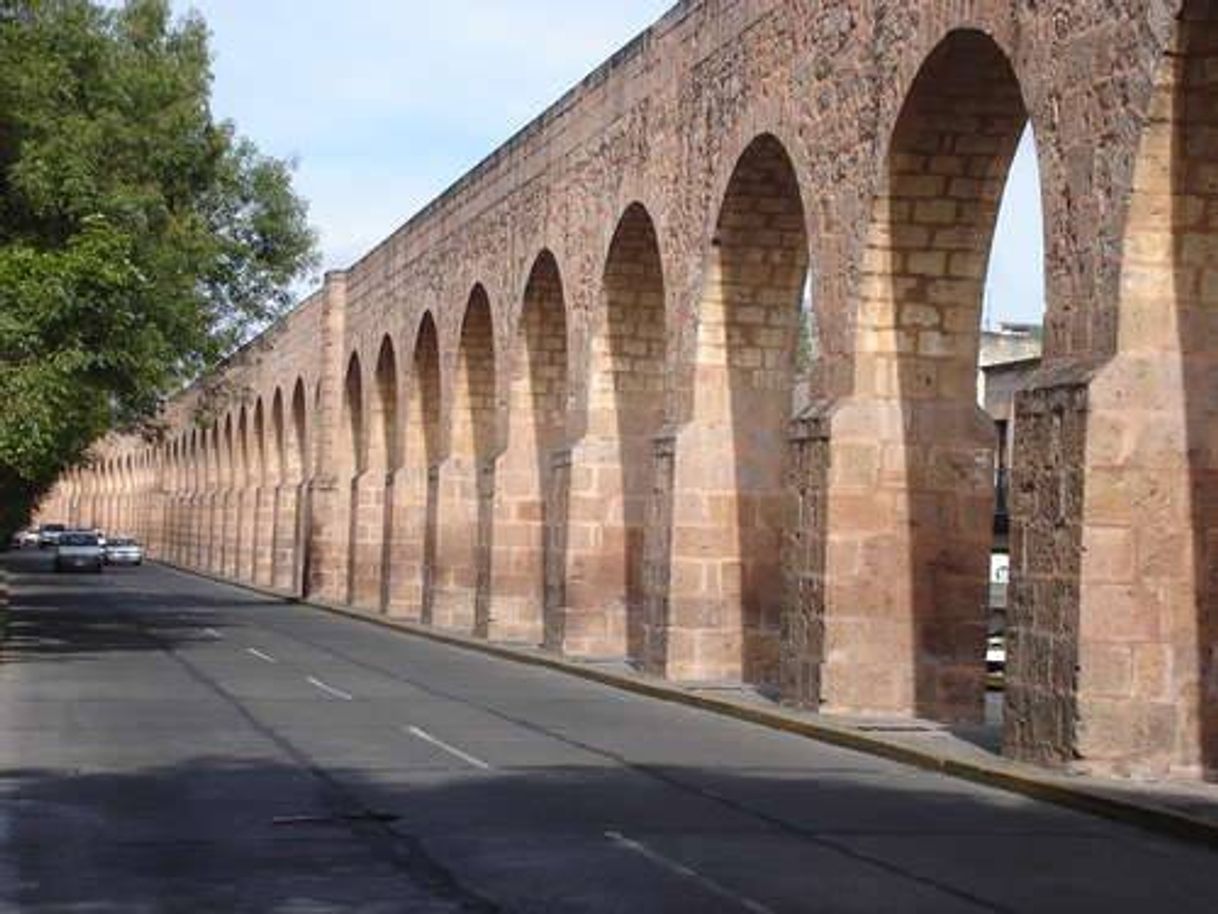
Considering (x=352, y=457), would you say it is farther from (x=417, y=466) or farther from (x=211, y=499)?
(x=211, y=499)

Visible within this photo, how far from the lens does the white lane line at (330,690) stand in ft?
69.9

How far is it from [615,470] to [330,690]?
302 inches

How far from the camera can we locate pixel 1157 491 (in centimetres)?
1460

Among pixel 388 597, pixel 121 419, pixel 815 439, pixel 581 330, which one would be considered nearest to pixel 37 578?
pixel 388 597

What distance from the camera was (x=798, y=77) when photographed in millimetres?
21312

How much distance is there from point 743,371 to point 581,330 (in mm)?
5624

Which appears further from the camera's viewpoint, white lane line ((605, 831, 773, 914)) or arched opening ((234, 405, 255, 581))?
arched opening ((234, 405, 255, 581))

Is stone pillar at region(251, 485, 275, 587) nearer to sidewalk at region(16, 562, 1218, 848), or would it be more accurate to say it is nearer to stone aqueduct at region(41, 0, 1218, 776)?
stone aqueduct at region(41, 0, 1218, 776)

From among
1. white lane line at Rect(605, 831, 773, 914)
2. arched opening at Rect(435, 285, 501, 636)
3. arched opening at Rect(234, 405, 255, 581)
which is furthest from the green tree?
arched opening at Rect(234, 405, 255, 581)

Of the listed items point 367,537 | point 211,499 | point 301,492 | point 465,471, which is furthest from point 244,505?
point 465,471

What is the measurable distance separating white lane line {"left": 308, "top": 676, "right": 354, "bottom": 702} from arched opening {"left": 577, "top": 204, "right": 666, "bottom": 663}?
18.6ft

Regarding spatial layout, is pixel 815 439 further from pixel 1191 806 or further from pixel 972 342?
pixel 1191 806

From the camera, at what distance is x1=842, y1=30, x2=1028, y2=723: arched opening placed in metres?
19.2

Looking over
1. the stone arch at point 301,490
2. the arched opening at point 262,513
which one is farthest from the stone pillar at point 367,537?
the arched opening at point 262,513
